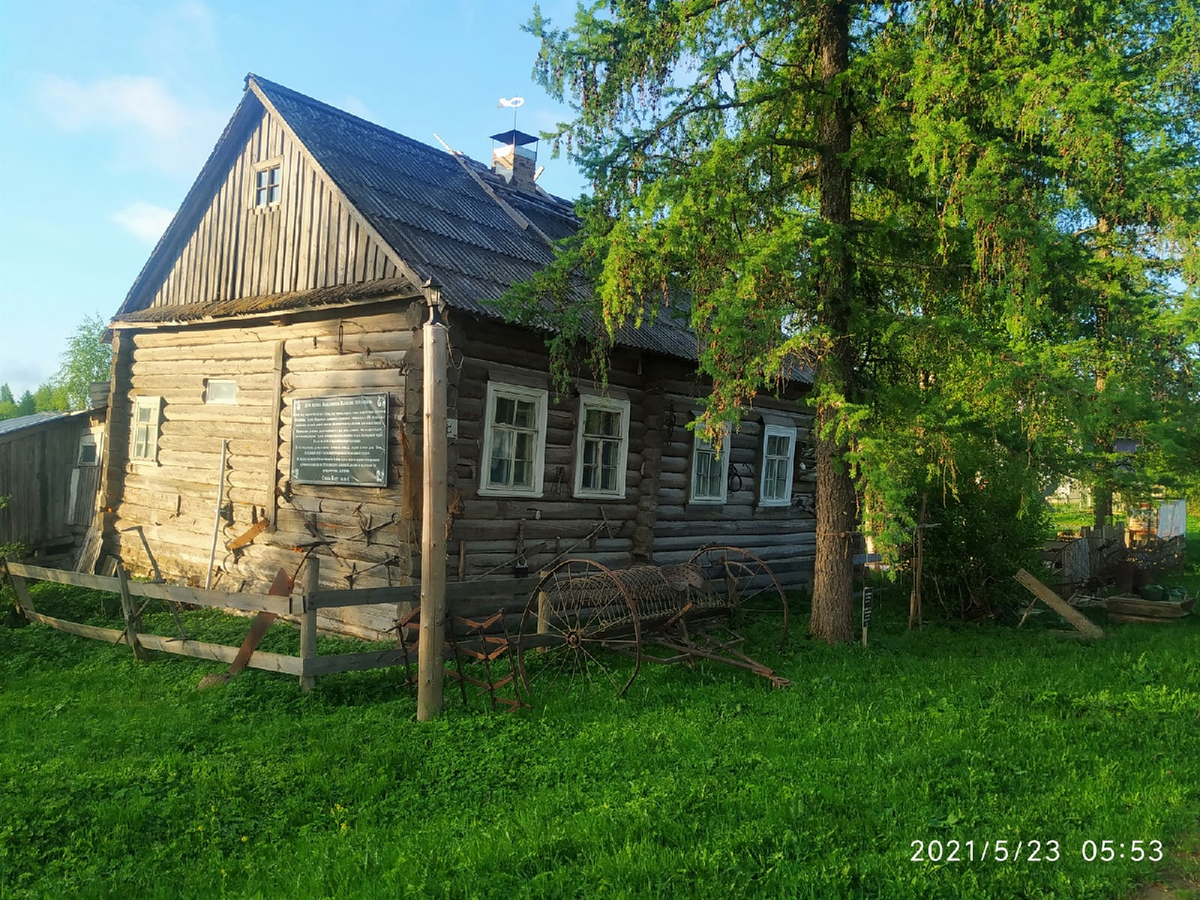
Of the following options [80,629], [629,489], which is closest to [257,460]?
[80,629]

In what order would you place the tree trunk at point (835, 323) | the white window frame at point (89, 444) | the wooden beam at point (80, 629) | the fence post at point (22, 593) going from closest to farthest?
the wooden beam at point (80, 629), the tree trunk at point (835, 323), the fence post at point (22, 593), the white window frame at point (89, 444)

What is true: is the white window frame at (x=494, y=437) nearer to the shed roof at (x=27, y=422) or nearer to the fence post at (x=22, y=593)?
the fence post at (x=22, y=593)

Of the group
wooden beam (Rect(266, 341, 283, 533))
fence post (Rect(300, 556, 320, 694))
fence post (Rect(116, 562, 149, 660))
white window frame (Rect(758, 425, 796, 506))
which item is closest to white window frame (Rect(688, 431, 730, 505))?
white window frame (Rect(758, 425, 796, 506))

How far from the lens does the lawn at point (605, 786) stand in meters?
4.36

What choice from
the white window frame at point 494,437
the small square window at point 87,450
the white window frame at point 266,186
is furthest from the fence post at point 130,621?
the small square window at point 87,450

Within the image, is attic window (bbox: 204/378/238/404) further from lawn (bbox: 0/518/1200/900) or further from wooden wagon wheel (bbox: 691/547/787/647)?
wooden wagon wheel (bbox: 691/547/787/647)

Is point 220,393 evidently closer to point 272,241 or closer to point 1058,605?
point 272,241

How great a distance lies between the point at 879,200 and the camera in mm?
10609

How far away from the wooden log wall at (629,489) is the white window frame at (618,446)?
9cm

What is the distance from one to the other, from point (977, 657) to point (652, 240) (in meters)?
6.36

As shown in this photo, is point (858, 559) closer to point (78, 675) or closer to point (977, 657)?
point (977, 657)

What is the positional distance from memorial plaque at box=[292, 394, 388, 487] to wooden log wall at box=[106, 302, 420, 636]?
0.15m

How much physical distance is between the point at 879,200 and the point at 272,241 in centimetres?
850

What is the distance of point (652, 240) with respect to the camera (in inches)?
334
